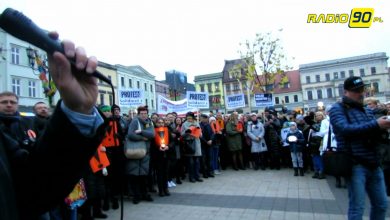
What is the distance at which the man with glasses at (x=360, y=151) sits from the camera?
3.46 meters

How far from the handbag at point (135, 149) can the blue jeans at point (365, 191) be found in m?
4.81

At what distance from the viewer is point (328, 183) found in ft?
28.5

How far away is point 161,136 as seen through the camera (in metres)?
8.13

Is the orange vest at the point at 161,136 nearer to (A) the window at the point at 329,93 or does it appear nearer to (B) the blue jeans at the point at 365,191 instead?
(B) the blue jeans at the point at 365,191

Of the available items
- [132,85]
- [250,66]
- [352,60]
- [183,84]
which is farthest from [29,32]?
[352,60]

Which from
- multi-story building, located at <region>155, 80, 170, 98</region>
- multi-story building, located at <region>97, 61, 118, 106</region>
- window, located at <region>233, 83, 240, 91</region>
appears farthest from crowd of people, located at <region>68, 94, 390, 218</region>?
window, located at <region>233, 83, 240, 91</region>

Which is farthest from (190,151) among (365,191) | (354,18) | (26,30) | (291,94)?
(291,94)

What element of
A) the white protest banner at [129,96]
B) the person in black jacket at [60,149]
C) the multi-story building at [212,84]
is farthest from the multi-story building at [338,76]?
the person in black jacket at [60,149]

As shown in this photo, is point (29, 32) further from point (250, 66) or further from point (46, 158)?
point (250, 66)

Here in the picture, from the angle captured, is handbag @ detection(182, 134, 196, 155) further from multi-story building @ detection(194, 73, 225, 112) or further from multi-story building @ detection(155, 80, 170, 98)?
multi-story building @ detection(194, 73, 225, 112)

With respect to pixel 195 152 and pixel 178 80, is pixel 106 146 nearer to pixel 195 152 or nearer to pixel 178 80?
pixel 195 152

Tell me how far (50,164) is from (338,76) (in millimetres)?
74491

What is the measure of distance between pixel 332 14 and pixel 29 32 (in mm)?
20798

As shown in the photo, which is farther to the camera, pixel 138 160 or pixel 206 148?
pixel 206 148
